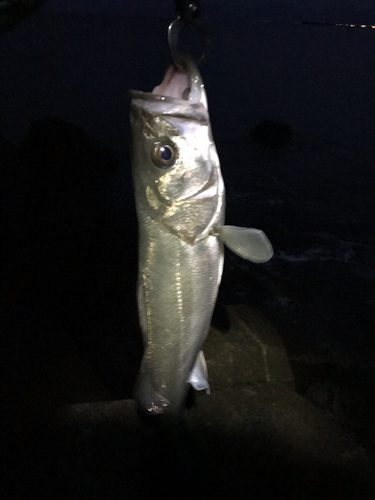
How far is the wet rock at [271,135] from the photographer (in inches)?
883

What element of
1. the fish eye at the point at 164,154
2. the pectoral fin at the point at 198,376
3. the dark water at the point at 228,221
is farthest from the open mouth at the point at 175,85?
the pectoral fin at the point at 198,376

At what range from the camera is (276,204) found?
14.6m

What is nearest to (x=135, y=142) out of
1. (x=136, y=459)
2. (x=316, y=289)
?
(x=136, y=459)

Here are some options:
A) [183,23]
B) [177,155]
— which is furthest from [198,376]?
[183,23]

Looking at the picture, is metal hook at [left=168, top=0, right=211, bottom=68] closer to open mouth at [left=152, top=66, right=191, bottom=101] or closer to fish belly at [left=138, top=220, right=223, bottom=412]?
open mouth at [left=152, top=66, right=191, bottom=101]

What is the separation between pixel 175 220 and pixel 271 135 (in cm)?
2286

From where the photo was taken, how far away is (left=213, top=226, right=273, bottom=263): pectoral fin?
6.34 feet

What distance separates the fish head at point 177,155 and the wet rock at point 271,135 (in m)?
21.9

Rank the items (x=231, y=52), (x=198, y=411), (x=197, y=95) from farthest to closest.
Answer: (x=231, y=52)
(x=198, y=411)
(x=197, y=95)

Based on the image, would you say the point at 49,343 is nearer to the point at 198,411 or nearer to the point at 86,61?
the point at 198,411

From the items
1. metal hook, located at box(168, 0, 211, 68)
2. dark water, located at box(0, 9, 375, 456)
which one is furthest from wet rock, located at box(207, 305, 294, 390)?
metal hook, located at box(168, 0, 211, 68)

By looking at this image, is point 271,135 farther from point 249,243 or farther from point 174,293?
point 174,293

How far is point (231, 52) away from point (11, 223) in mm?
65918

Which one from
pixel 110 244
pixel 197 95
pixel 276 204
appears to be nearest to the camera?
pixel 197 95
